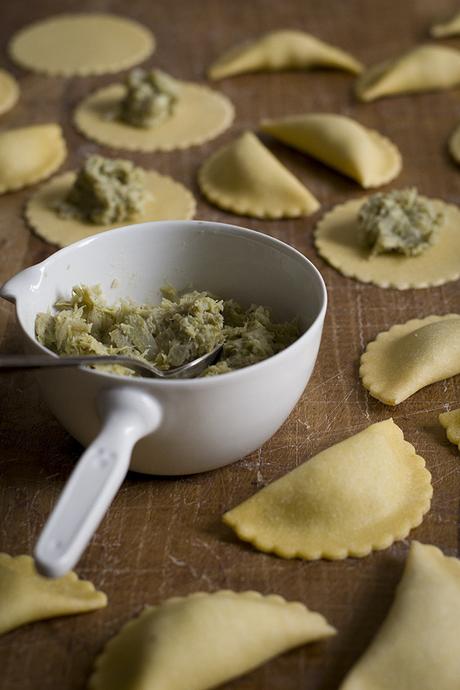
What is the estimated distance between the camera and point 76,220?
207cm

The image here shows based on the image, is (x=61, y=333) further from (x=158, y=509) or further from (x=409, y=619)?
(x=409, y=619)

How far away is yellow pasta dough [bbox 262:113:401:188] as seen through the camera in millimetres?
2205

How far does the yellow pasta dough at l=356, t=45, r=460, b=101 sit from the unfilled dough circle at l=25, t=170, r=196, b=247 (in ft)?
2.49

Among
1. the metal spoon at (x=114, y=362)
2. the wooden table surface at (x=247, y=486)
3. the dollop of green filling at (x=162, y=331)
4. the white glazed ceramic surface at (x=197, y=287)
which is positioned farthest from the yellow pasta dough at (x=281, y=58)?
the metal spoon at (x=114, y=362)

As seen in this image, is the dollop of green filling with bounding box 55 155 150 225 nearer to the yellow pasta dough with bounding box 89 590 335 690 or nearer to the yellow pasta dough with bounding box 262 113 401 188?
the yellow pasta dough with bounding box 262 113 401 188

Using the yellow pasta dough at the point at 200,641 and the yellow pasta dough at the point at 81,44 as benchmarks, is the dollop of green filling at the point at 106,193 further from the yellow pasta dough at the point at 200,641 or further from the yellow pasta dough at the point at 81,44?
the yellow pasta dough at the point at 200,641

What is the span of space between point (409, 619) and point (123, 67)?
2.15 meters

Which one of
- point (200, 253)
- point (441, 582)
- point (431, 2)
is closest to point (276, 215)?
point (200, 253)

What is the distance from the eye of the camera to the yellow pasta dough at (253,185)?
2.10 meters

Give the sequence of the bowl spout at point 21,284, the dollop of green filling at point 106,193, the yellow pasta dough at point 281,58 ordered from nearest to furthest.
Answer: the bowl spout at point 21,284 → the dollop of green filling at point 106,193 → the yellow pasta dough at point 281,58

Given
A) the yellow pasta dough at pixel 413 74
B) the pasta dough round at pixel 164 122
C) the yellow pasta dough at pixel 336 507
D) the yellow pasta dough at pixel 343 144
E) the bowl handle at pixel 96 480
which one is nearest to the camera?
the bowl handle at pixel 96 480

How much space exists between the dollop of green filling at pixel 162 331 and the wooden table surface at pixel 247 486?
17 centimetres

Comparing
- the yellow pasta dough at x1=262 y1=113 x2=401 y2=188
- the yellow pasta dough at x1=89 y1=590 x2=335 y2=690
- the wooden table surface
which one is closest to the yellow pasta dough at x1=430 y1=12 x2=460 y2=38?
the wooden table surface

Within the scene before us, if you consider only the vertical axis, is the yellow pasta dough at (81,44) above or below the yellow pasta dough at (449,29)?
below
